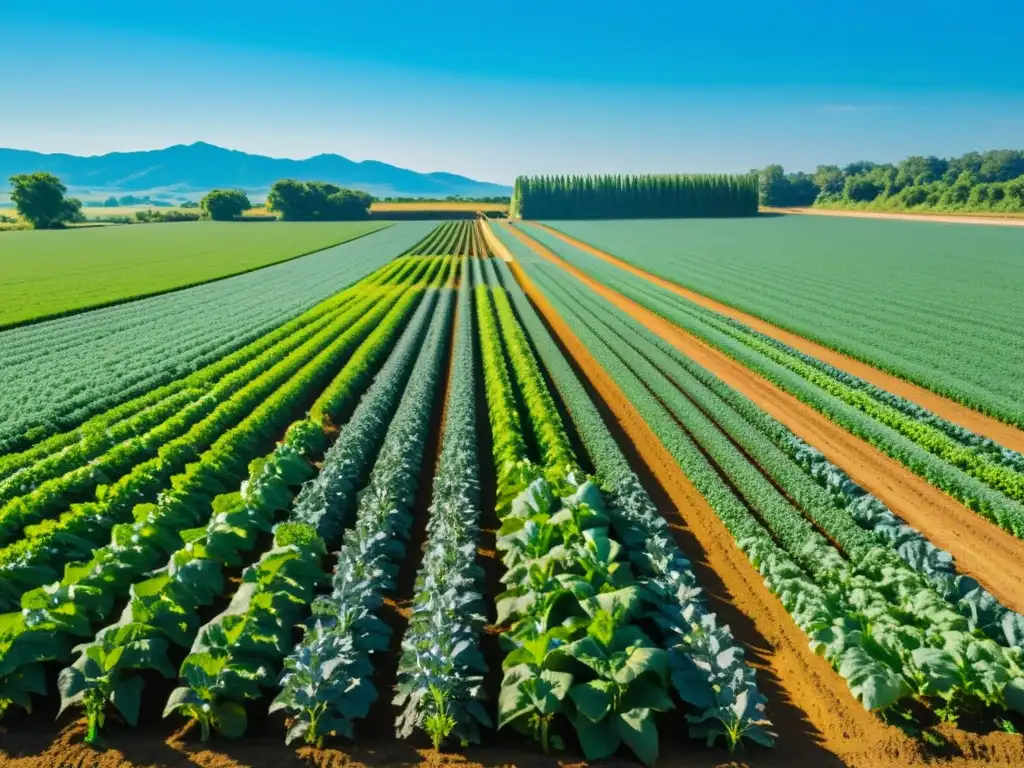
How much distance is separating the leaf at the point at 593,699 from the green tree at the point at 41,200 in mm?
131240

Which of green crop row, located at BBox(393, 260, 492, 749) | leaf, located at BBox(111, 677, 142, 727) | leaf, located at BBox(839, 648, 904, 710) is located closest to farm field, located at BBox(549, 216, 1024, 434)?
leaf, located at BBox(839, 648, 904, 710)

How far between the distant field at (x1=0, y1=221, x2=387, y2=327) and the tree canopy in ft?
131

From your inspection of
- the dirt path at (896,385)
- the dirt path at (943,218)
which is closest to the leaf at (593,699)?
the dirt path at (896,385)

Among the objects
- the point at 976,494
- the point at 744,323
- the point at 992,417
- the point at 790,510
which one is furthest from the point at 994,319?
the point at 790,510

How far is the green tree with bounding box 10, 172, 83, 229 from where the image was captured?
105 metres

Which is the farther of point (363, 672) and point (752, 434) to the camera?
point (752, 434)

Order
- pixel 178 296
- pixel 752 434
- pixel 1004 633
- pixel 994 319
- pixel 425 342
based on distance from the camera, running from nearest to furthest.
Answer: pixel 1004 633
pixel 752 434
pixel 425 342
pixel 994 319
pixel 178 296

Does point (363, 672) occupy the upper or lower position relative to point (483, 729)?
upper

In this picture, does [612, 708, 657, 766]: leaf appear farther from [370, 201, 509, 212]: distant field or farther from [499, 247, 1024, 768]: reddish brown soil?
[370, 201, 509, 212]: distant field

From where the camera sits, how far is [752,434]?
1462cm

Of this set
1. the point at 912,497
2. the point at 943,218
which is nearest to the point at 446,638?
Result: the point at 912,497

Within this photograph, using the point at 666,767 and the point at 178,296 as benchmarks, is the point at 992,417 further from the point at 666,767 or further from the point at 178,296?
the point at 178,296

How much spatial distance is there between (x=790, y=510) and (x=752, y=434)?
373 cm

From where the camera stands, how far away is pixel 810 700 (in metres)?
7.33
